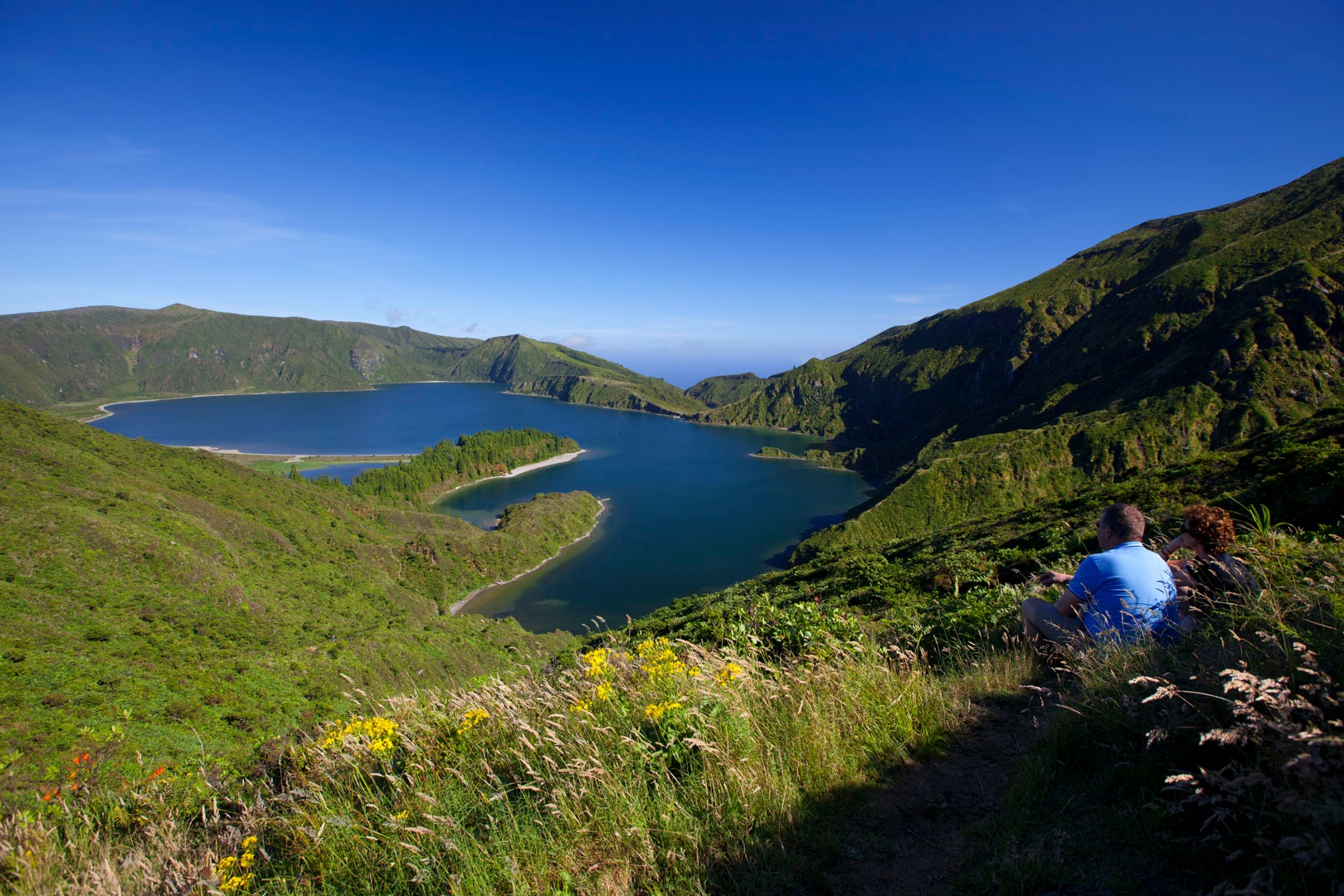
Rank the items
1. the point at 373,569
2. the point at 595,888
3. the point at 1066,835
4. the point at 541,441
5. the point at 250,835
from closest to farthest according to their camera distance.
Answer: the point at 1066,835
the point at 595,888
the point at 250,835
the point at 373,569
the point at 541,441

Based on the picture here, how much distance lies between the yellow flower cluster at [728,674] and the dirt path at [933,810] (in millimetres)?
Answer: 1165

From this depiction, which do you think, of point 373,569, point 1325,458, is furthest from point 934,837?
point 373,569

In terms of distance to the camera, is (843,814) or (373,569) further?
(373,569)

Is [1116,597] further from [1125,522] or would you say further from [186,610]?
[186,610]

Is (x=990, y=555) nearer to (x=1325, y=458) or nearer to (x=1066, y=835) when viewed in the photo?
(x=1325, y=458)

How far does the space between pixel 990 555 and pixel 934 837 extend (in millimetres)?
16650

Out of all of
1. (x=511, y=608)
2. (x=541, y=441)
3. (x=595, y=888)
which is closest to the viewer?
(x=595, y=888)

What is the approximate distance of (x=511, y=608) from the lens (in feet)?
249

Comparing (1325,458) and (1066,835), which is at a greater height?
(1325,458)

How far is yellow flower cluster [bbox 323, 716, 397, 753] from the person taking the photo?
14.6ft

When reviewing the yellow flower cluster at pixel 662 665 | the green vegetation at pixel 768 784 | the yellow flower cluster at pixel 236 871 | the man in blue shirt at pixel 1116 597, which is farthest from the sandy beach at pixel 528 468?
the man in blue shirt at pixel 1116 597

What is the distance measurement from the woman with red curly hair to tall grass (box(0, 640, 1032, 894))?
158cm

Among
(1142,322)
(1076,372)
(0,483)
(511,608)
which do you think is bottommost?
(511,608)

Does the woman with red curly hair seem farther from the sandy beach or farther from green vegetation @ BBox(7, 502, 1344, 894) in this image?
the sandy beach
